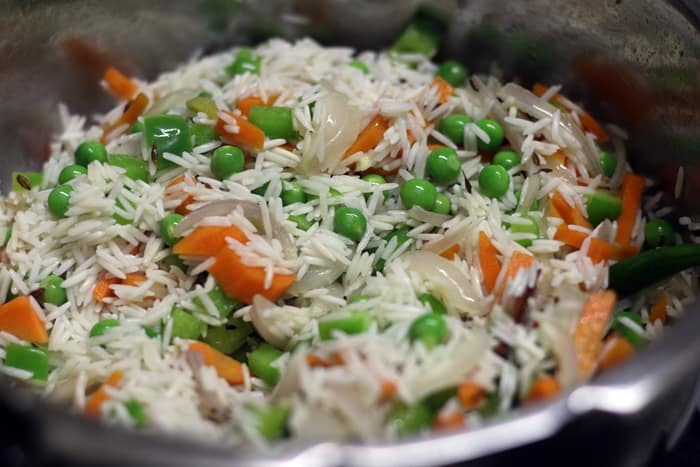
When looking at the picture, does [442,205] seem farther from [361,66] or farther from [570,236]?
[361,66]

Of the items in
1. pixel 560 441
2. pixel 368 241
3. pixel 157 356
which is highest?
pixel 560 441

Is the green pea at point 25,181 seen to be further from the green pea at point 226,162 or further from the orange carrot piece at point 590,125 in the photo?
the orange carrot piece at point 590,125

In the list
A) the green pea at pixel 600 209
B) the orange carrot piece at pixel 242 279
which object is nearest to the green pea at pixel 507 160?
the green pea at pixel 600 209

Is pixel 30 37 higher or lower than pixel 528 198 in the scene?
higher

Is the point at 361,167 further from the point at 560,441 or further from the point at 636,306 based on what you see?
the point at 560,441

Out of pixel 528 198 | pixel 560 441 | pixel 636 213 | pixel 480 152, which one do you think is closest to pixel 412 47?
pixel 480 152

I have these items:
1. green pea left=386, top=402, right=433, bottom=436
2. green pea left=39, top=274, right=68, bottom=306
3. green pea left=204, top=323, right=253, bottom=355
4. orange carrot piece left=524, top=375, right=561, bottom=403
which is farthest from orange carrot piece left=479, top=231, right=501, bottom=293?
green pea left=39, top=274, right=68, bottom=306

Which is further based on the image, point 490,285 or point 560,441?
point 490,285
